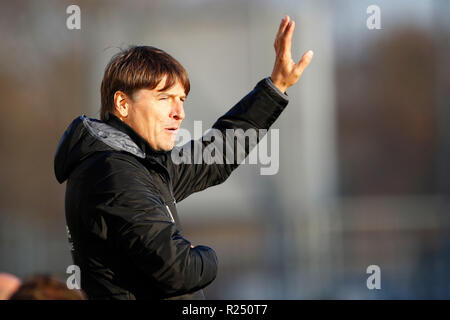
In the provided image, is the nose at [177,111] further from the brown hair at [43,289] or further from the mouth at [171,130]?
the brown hair at [43,289]

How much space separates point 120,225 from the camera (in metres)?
1.69

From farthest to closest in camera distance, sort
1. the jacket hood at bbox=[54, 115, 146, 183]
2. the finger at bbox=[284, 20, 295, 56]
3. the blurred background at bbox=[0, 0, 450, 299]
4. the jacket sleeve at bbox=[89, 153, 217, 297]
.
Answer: the blurred background at bbox=[0, 0, 450, 299], the finger at bbox=[284, 20, 295, 56], the jacket hood at bbox=[54, 115, 146, 183], the jacket sleeve at bbox=[89, 153, 217, 297]

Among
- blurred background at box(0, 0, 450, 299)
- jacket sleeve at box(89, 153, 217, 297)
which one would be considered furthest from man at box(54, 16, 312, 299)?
blurred background at box(0, 0, 450, 299)

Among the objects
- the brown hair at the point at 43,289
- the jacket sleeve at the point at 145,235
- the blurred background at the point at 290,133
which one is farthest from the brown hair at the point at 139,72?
the blurred background at the point at 290,133

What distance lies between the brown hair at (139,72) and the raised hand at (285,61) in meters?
0.43

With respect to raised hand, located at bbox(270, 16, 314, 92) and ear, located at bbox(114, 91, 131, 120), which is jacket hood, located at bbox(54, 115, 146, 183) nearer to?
ear, located at bbox(114, 91, 131, 120)

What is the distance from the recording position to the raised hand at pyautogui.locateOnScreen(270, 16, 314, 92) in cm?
231

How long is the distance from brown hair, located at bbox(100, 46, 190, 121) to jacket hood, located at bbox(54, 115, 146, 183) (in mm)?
166

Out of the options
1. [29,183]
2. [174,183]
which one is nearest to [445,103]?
[29,183]

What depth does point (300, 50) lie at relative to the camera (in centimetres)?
703

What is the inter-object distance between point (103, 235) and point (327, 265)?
4.95m

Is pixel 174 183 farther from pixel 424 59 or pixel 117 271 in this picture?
pixel 424 59

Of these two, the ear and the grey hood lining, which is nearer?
the grey hood lining

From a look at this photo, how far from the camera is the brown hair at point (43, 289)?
1242 millimetres
